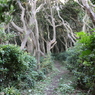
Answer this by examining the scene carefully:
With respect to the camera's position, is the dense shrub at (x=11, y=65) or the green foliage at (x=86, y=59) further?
the dense shrub at (x=11, y=65)

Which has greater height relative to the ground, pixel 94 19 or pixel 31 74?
pixel 94 19

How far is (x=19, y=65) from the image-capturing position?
493cm

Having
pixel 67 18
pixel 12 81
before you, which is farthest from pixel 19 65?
pixel 67 18

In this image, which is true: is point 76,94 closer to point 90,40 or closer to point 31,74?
point 31,74

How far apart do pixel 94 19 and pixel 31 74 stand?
4.91 m

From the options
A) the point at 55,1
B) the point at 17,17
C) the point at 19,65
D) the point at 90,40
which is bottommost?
the point at 19,65

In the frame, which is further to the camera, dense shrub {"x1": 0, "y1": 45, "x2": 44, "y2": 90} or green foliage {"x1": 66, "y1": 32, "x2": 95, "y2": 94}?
dense shrub {"x1": 0, "y1": 45, "x2": 44, "y2": 90}

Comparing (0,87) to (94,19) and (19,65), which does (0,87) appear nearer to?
(19,65)

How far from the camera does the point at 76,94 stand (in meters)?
5.42

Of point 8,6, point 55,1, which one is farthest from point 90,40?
point 55,1

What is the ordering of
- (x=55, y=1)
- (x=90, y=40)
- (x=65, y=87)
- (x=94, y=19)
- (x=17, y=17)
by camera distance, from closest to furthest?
(x=90, y=40)
(x=94, y=19)
(x=65, y=87)
(x=17, y=17)
(x=55, y=1)

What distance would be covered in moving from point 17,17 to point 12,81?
9.03 metres

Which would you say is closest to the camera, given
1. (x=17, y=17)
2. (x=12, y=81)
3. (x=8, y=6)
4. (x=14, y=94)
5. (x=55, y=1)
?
(x=8, y=6)

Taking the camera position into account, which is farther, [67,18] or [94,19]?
[67,18]
